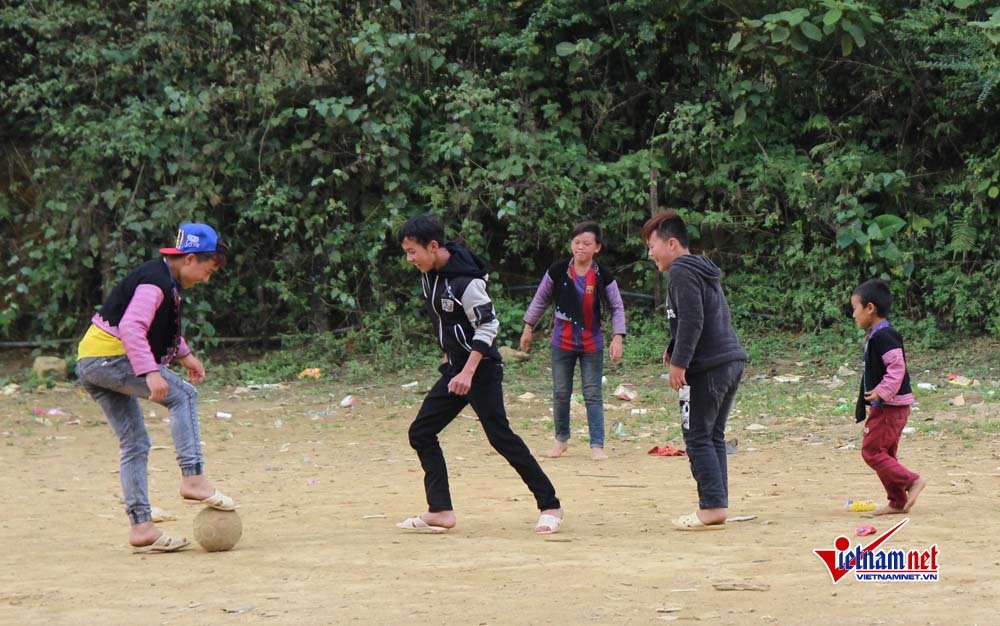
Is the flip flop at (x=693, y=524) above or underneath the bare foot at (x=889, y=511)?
above

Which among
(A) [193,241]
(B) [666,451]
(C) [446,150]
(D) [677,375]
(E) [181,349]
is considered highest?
(C) [446,150]

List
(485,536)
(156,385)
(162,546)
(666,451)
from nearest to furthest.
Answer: (156,385)
(162,546)
(485,536)
(666,451)

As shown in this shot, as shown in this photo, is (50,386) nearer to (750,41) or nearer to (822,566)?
(750,41)

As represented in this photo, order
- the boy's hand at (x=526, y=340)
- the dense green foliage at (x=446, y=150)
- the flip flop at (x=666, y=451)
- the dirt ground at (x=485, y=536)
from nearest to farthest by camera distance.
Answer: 1. the dirt ground at (x=485, y=536)
2. the flip flop at (x=666, y=451)
3. the boy's hand at (x=526, y=340)
4. the dense green foliage at (x=446, y=150)

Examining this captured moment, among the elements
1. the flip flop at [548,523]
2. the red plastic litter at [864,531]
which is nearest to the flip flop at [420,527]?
the flip flop at [548,523]

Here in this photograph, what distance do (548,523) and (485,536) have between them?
13.3 inches

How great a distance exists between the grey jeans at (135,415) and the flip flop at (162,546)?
0.13m

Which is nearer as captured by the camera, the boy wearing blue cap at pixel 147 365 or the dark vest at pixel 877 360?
the boy wearing blue cap at pixel 147 365

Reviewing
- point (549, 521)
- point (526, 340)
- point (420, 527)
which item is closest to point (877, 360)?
point (549, 521)

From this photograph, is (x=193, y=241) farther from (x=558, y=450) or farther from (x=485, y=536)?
(x=558, y=450)

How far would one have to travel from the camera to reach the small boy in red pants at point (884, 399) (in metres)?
6.21

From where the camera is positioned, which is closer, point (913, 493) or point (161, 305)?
point (161, 305)

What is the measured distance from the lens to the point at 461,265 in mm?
6203

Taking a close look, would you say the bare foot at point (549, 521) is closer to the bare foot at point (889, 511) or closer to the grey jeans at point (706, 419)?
the grey jeans at point (706, 419)
